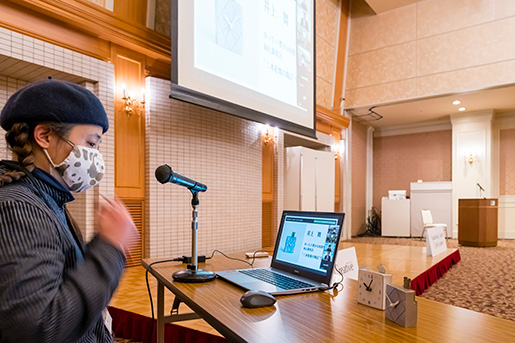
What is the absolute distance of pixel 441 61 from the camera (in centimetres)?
739

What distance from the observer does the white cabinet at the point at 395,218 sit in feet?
30.0

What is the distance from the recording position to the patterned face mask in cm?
82

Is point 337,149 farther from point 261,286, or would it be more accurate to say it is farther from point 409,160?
Result: point 261,286

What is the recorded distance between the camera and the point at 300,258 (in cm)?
121

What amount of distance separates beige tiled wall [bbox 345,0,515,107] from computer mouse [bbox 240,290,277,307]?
7.72 metres

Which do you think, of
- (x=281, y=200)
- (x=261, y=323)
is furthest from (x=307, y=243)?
(x=281, y=200)

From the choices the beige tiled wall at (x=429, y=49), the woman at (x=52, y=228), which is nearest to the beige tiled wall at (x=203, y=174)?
the woman at (x=52, y=228)

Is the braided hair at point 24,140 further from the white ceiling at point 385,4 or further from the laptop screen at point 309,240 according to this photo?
the white ceiling at point 385,4

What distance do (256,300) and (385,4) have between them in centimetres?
836

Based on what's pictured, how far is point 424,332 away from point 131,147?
3.87 m

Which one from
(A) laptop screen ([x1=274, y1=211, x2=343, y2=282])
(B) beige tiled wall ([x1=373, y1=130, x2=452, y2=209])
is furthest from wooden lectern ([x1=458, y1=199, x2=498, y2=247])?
(A) laptop screen ([x1=274, y1=211, x2=343, y2=282])

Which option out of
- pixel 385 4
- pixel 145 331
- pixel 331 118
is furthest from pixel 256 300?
pixel 385 4

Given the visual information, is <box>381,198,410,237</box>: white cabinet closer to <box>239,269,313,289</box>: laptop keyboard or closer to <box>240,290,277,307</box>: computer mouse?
<box>239,269,313,289</box>: laptop keyboard

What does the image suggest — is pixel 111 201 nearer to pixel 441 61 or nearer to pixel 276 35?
pixel 276 35
